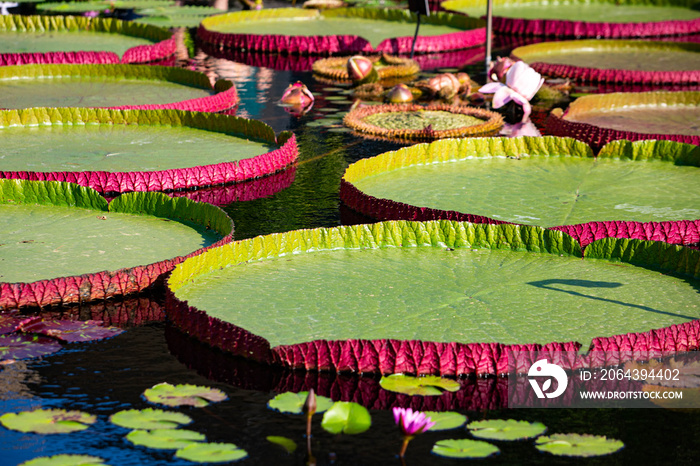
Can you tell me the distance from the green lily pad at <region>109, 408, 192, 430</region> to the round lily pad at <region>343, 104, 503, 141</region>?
16.0 ft

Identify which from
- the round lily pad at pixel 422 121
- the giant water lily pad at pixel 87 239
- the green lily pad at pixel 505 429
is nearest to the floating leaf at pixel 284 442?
the green lily pad at pixel 505 429

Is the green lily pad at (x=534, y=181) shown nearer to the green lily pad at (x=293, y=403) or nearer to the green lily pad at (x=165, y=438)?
the green lily pad at (x=293, y=403)

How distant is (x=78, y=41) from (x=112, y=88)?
3278 millimetres

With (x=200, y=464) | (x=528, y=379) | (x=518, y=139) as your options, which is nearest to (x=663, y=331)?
(x=528, y=379)

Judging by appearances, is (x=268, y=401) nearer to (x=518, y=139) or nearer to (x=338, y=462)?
(x=338, y=462)

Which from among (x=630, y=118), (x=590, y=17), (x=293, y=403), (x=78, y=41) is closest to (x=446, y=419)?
(x=293, y=403)

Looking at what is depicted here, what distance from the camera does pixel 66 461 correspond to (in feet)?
9.77

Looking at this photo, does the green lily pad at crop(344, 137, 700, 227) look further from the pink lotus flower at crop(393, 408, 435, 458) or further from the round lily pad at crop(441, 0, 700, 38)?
the round lily pad at crop(441, 0, 700, 38)

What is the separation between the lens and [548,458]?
311 centimetres

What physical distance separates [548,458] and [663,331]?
1014mm

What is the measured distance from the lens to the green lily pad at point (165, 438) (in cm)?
Answer: 310

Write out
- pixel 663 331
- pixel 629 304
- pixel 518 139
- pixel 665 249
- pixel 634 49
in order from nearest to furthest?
pixel 663 331
pixel 629 304
pixel 665 249
pixel 518 139
pixel 634 49

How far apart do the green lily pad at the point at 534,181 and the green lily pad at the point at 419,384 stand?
190cm

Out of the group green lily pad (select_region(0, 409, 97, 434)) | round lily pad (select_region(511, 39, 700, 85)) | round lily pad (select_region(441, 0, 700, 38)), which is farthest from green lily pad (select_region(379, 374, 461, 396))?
round lily pad (select_region(441, 0, 700, 38))
